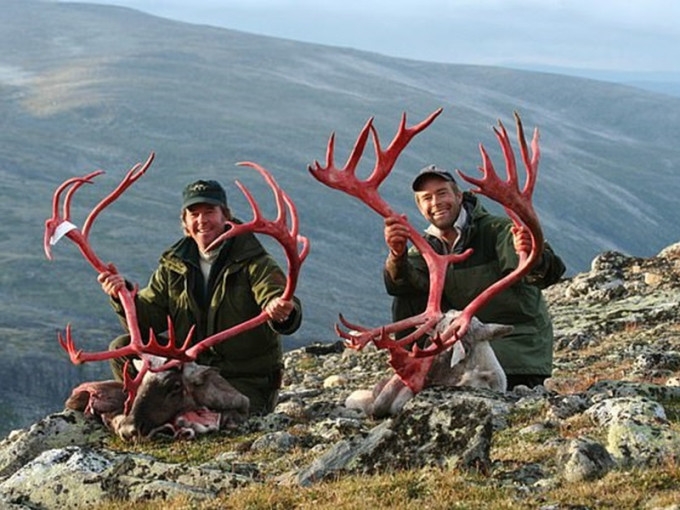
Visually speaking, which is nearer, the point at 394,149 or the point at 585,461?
the point at 585,461

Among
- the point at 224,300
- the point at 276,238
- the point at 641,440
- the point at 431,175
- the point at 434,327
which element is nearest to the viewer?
the point at 641,440

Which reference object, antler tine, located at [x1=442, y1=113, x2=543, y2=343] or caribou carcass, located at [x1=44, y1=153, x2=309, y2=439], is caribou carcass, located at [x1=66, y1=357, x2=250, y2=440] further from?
antler tine, located at [x1=442, y1=113, x2=543, y2=343]

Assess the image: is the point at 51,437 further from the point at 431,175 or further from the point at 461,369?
the point at 431,175

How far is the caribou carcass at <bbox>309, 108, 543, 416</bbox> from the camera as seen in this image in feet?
35.2

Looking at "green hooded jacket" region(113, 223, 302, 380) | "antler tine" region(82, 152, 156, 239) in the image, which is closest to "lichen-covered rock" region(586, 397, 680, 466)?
"green hooded jacket" region(113, 223, 302, 380)

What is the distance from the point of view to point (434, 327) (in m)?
11.2

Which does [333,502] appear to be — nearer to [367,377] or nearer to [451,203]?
[451,203]

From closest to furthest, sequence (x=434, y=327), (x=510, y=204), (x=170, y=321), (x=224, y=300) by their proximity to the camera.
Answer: (x=510, y=204) < (x=170, y=321) < (x=434, y=327) < (x=224, y=300)

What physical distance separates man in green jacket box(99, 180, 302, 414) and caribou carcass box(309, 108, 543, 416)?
0.98m

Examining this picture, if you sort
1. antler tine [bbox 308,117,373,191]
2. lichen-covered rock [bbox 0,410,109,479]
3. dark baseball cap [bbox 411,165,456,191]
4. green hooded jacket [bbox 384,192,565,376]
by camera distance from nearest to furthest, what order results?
antler tine [bbox 308,117,373,191], lichen-covered rock [bbox 0,410,109,479], dark baseball cap [bbox 411,165,456,191], green hooded jacket [bbox 384,192,565,376]

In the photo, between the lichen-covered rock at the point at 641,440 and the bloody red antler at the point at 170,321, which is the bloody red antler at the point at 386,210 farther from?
the lichen-covered rock at the point at 641,440

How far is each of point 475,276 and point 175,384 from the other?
2.84 m

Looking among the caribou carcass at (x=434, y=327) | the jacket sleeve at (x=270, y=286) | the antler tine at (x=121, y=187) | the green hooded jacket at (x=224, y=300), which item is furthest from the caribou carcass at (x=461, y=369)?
the antler tine at (x=121, y=187)

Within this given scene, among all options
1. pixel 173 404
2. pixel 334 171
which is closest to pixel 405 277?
pixel 334 171
